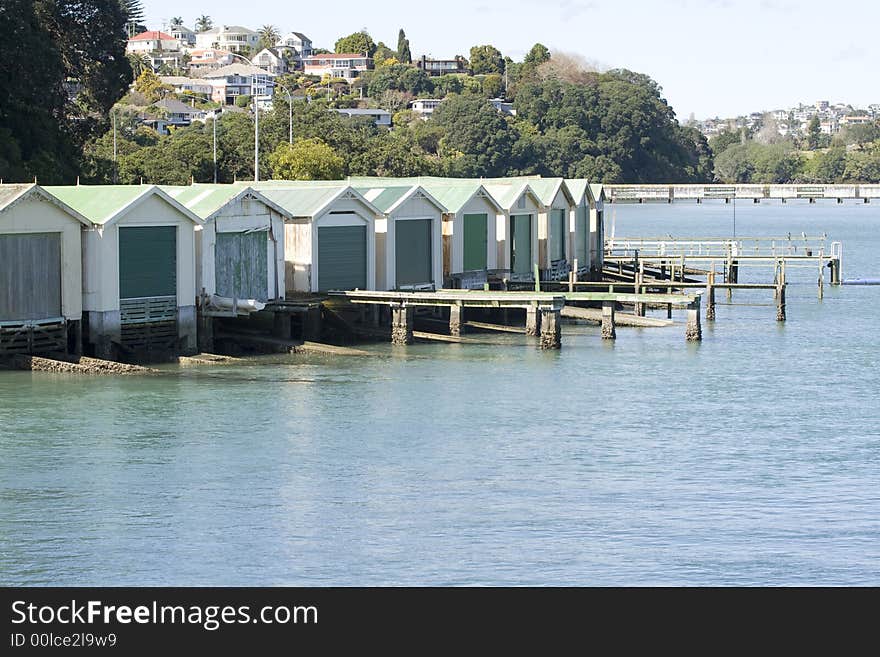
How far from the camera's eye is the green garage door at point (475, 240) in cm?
4981

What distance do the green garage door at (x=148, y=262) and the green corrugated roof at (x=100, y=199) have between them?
645 mm

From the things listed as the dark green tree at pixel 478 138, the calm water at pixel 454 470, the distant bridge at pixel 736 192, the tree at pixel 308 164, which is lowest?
the calm water at pixel 454 470

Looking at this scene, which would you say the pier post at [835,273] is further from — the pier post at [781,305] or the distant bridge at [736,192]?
the distant bridge at [736,192]

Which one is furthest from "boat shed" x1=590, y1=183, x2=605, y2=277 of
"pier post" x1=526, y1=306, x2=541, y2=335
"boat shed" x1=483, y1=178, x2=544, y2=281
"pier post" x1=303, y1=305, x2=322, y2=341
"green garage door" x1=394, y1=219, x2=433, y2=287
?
"pier post" x1=303, y1=305, x2=322, y2=341

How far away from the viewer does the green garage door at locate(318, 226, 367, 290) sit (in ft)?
143

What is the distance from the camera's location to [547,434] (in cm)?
3022

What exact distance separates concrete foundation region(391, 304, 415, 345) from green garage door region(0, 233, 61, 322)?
9852 millimetres

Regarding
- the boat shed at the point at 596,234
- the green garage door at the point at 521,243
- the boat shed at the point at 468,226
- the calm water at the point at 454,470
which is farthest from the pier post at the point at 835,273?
the calm water at the point at 454,470

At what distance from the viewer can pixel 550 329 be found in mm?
41594

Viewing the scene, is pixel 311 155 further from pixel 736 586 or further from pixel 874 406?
pixel 736 586

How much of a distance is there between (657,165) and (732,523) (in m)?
171

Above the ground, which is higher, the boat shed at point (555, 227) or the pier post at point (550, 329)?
the boat shed at point (555, 227)

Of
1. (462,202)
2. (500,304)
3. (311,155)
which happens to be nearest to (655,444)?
(500,304)
